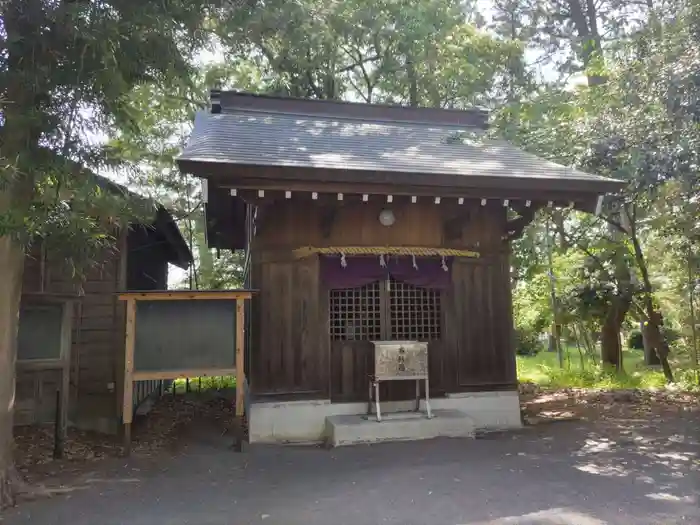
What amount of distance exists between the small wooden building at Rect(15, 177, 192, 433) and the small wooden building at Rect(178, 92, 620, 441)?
1921 mm

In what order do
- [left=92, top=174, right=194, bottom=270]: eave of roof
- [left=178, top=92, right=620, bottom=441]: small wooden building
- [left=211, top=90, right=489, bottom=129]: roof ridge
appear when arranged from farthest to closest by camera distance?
[left=211, top=90, right=489, bottom=129]: roof ridge, [left=178, top=92, right=620, bottom=441]: small wooden building, [left=92, top=174, right=194, bottom=270]: eave of roof

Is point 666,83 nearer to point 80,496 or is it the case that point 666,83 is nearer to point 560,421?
point 560,421

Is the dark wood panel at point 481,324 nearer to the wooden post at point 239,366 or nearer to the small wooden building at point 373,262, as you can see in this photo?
the small wooden building at point 373,262

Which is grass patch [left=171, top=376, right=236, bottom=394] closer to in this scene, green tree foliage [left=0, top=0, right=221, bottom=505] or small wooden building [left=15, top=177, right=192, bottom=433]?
small wooden building [left=15, top=177, right=192, bottom=433]

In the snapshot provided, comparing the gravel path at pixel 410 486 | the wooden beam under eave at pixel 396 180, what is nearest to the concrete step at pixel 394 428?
the gravel path at pixel 410 486

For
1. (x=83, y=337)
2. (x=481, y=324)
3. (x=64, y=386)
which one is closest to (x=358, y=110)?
(x=481, y=324)

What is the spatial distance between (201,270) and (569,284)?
12.5 m

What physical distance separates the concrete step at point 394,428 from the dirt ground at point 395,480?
0.64ft

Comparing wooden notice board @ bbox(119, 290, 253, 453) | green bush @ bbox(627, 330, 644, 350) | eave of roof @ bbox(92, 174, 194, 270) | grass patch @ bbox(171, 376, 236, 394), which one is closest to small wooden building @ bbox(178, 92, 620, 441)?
wooden notice board @ bbox(119, 290, 253, 453)

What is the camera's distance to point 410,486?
479 centimetres

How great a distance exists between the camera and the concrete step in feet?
20.9

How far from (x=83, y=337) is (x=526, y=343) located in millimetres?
19738

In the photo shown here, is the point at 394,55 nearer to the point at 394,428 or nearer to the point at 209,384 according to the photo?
the point at 209,384

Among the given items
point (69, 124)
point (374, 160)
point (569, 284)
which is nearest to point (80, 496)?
point (69, 124)
